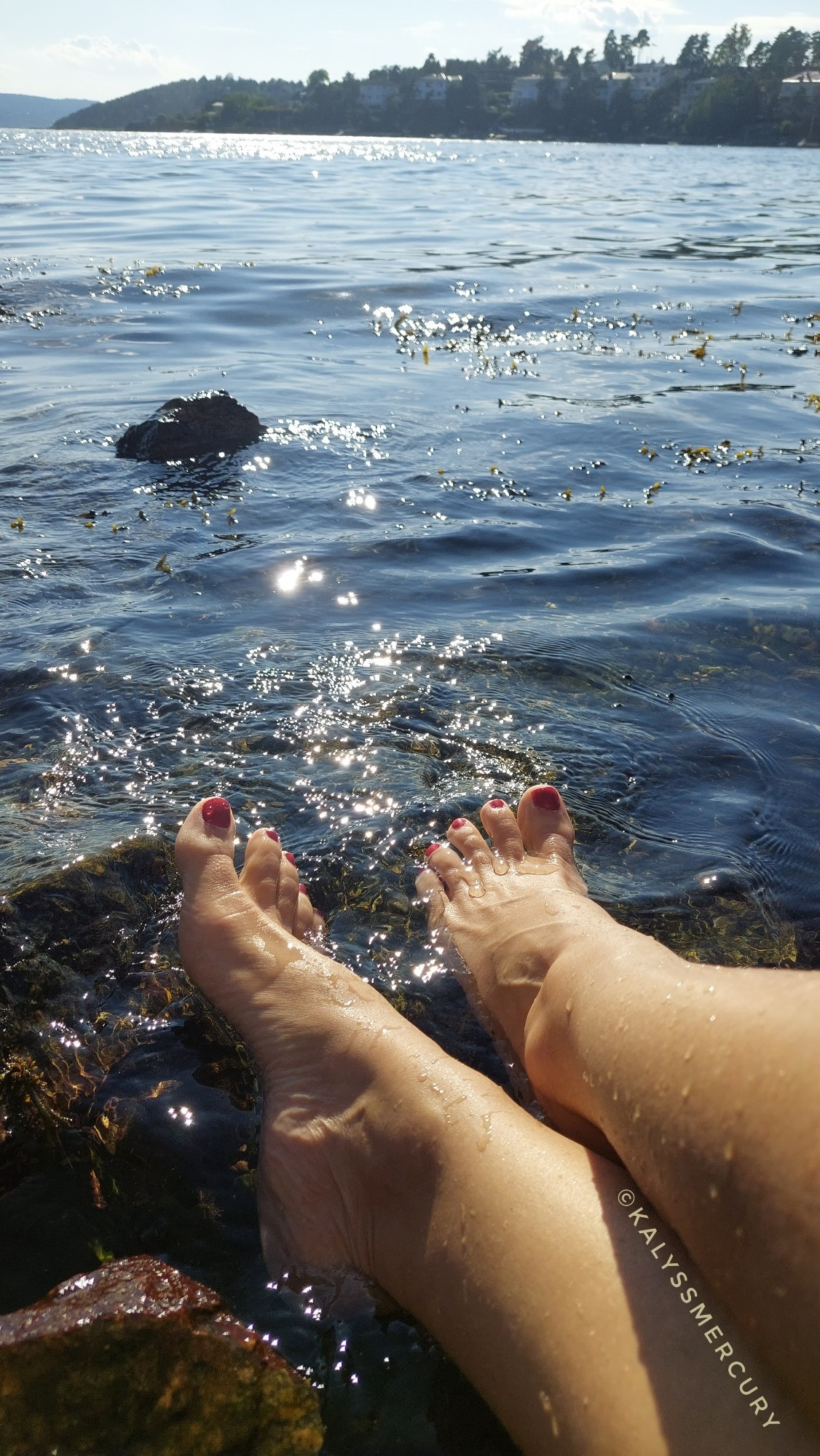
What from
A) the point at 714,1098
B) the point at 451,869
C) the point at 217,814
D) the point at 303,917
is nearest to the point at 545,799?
the point at 451,869

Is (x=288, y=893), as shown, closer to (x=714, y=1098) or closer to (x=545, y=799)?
(x=545, y=799)

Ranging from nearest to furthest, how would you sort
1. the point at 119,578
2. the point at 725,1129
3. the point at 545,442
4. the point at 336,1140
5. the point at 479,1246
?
the point at 725,1129
the point at 479,1246
the point at 336,1140
the point at 119,578
the point at 545,442

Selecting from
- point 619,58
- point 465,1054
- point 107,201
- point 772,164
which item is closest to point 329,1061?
point 465,1054

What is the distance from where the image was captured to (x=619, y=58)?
128 metres

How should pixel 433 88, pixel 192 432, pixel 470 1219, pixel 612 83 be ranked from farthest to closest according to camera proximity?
pixel 433 88 < pixel 612 83 < pixel 192 432 < pixel 470 1219

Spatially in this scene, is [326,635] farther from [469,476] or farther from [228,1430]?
[228,1430]

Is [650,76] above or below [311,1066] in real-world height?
above

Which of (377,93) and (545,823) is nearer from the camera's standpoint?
(545,823)

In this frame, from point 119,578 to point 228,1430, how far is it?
3.71 metres

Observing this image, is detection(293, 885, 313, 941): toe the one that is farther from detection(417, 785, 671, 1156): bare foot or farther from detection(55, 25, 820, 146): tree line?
detection(55, 25, 820, 146): tree line

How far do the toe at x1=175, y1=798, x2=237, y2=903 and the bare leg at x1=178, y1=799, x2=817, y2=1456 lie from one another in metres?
0.12

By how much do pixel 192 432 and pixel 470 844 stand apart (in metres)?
4.12

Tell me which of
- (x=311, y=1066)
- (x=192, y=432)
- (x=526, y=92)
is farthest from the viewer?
(x=526, y=92)

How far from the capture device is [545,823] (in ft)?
10.5
